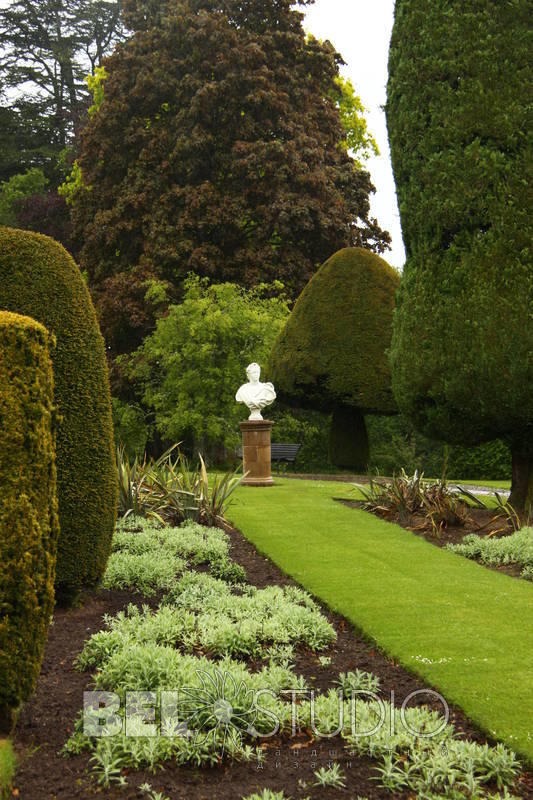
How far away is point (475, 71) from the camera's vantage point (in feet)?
28.4

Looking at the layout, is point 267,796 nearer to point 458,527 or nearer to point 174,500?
point 174,500

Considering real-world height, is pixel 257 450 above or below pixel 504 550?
above

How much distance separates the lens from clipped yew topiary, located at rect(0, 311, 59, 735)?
3.15m

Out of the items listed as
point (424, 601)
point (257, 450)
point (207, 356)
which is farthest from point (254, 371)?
point (424, 601)

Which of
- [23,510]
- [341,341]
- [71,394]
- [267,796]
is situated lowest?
[267,796]

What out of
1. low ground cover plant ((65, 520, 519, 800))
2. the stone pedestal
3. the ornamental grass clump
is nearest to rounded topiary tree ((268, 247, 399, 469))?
the stone pedestal

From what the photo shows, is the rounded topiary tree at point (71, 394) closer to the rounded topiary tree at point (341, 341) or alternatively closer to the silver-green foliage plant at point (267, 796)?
the silver-green foliage plant at point (267, 796)

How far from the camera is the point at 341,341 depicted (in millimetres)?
16453

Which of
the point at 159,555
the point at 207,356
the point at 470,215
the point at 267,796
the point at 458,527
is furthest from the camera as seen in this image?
the point at 207,356

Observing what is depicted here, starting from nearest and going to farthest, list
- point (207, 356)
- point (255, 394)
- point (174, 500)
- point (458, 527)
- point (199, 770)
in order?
point (199, 770)
point (174, 500)
point (458, 527)
point (255, 394)
point (207, 356)

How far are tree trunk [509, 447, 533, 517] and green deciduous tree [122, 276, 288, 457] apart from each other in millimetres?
8651

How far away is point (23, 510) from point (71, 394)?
6.88 ft

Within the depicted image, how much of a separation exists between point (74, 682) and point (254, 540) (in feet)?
13.4

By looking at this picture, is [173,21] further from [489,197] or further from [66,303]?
[66,303]
